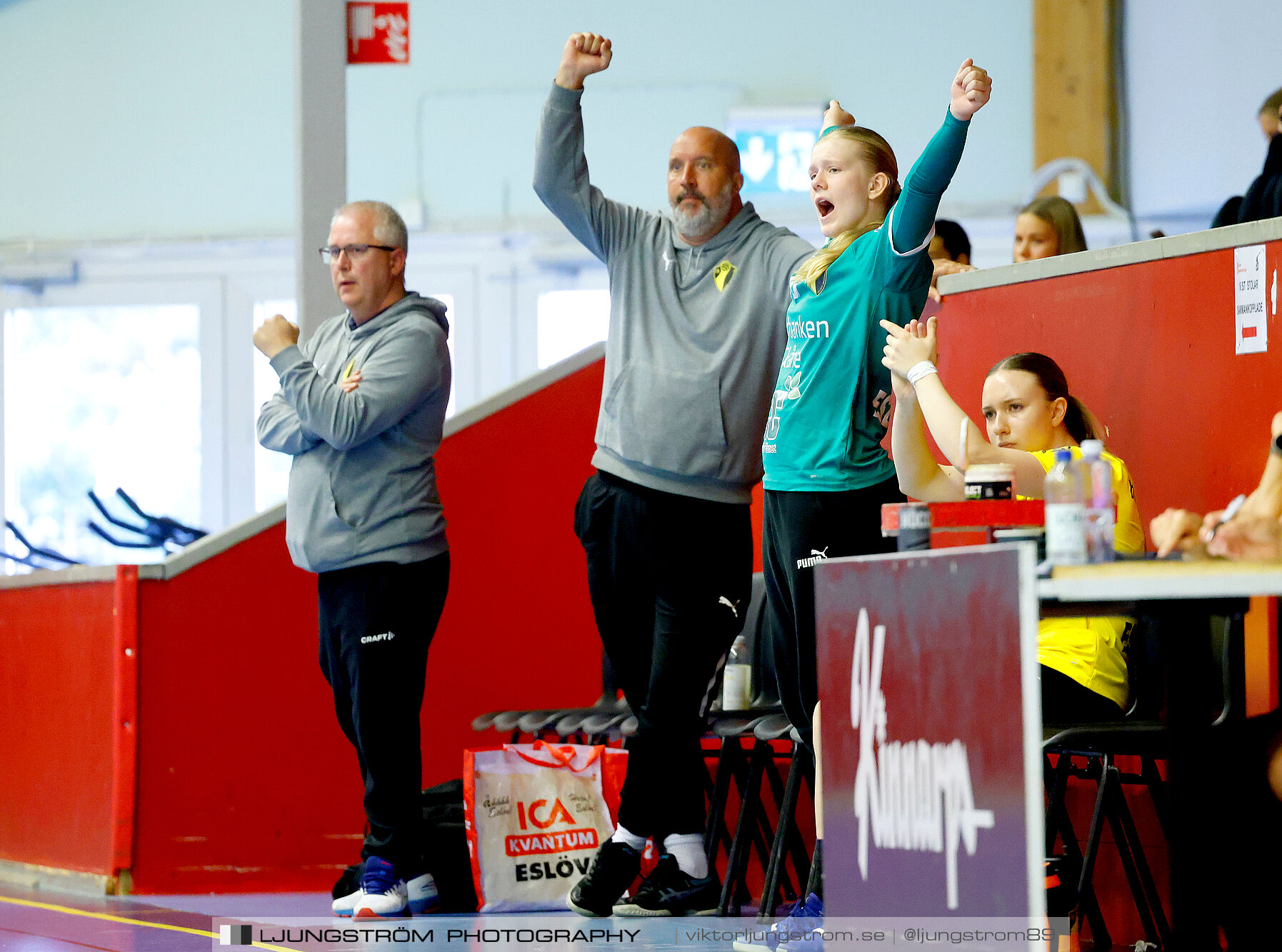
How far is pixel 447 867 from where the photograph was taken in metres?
3.35

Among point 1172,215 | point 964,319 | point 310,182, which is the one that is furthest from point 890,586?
point 1172,215

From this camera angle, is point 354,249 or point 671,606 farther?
point 354,249

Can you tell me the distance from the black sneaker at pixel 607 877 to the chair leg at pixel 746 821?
0.24 meters

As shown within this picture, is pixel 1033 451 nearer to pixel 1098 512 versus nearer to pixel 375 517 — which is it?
pixel 1098 512

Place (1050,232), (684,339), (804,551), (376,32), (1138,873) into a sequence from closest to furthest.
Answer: (804,551) → (1138,873) → (684,339) → (1050,232) → (376,32)

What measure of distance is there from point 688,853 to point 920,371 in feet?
3.84

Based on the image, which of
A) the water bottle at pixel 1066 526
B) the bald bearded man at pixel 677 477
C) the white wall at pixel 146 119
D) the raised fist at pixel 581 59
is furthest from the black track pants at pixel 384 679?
the white wall at pixel 146 119

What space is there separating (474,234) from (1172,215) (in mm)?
3504

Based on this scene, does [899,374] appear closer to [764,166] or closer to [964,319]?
[964,319]

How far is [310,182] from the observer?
4285mm

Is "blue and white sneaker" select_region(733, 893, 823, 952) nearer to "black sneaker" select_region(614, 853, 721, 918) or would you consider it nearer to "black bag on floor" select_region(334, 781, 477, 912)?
"black sneaker" select_region(614, 853, 721, 918)

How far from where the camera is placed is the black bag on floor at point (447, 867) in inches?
130

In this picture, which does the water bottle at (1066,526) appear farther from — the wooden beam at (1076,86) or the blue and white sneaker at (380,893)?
the wooden beam at (1076,86)

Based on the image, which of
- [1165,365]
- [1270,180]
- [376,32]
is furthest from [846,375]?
[376,32]
